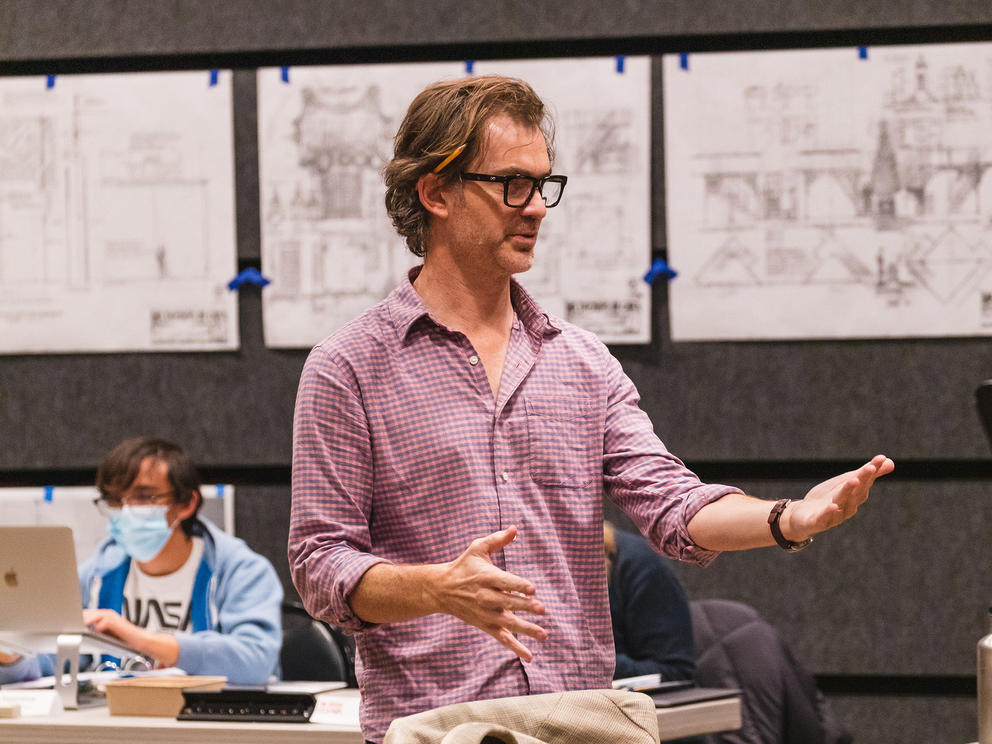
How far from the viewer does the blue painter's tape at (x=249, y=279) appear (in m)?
3.65

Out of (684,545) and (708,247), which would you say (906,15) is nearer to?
(708,247)

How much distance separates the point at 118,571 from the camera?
3312 millimetres

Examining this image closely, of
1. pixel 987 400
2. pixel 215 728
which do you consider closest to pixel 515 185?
pixel 987 400

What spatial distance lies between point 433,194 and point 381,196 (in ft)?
6.70

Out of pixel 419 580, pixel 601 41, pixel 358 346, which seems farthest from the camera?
pixel 601 41

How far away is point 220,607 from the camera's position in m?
3.26

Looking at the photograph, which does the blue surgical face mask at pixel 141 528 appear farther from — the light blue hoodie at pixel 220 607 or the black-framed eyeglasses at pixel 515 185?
the black-framed eyeglasses at pixel 515 185

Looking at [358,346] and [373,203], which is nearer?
[358,346]

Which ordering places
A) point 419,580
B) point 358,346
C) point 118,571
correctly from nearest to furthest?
point 419,580, point 358,346, point 118,571

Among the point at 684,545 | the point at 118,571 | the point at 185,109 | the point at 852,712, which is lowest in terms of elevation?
the point at 852,712

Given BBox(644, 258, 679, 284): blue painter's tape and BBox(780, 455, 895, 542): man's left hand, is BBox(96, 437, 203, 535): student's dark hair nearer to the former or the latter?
BBox(644, 258, 679, 284): blue painter's tape

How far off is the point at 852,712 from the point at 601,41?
7.00ft

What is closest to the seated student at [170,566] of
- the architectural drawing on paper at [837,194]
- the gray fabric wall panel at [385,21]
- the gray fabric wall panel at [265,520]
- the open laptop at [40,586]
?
the gray fabric wall panel at [265,520]

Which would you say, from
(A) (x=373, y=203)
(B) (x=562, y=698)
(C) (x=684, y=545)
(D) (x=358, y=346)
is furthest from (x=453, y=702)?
(A) (x=373, y=203)
